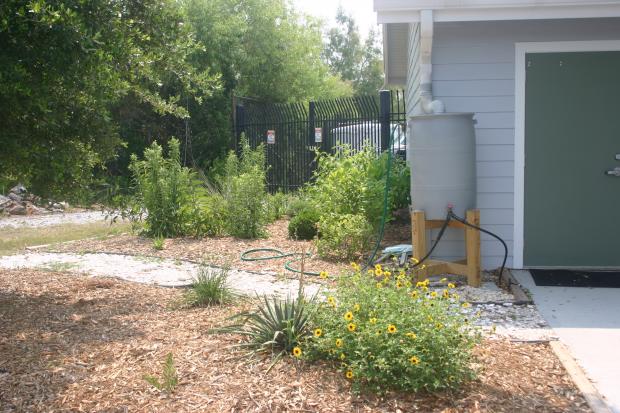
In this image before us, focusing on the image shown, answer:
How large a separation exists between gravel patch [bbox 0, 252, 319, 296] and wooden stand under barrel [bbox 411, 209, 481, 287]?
3.66 ft

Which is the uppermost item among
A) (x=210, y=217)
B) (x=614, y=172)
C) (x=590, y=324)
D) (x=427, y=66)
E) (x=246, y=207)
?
(x=427, y=66)

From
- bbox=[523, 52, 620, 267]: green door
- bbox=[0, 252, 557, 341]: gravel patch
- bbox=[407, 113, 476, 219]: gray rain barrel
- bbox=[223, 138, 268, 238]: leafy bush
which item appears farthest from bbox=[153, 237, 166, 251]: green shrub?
bbox=[523, 52, 620, 267]: green door

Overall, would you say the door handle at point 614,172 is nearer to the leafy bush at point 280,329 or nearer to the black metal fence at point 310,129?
the leafy bush at point 280,329

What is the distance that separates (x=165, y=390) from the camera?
12.8ft

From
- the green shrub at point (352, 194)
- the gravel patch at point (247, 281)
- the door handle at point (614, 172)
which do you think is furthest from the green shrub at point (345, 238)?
the door handle at point (614, 172)

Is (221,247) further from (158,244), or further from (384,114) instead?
(384,114)

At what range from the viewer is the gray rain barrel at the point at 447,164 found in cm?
639

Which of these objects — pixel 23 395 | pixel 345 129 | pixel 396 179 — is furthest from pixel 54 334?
pixel 345 129

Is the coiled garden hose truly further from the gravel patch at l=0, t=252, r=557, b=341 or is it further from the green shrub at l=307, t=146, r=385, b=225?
the green shrub at l=307, t=146, r=385, b=225

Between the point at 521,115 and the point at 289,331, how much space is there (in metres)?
4.04

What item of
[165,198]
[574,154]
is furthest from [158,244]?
[574,154]

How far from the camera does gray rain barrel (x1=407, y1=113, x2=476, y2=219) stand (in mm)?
6391

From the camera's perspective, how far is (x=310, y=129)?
14.1m

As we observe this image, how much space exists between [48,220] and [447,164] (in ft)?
31.3
